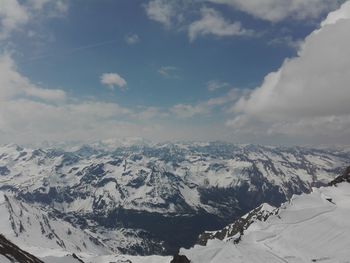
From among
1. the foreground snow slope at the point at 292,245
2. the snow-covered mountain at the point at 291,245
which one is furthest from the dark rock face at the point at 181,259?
the foreground snow slope at the point at 292,245

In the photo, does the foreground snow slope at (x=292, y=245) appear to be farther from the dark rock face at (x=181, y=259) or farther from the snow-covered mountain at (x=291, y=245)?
the dark rock face at (x=181, y=259)

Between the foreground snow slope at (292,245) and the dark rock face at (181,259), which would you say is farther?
the foreground snow slope at (292,245)

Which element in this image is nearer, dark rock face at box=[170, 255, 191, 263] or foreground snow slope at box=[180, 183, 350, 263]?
dark rock face at box=[170, 255, 191, 263]

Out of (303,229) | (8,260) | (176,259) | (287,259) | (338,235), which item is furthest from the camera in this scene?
(303,229)

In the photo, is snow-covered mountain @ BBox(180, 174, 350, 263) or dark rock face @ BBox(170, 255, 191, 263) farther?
snow-covered mountain @ BBox(180, 174, 350, 263)

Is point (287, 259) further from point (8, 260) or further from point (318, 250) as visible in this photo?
point (8, 260)

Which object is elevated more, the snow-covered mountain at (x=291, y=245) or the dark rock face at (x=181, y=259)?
the snow-covered mountain at (x=291, y=245)

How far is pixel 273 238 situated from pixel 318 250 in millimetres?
23841

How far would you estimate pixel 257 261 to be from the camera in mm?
147375

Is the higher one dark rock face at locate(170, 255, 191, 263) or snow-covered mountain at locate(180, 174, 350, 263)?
snow-covered mountain at locate(180, 174, 350, 263)

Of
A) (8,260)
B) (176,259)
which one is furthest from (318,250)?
(8,260)

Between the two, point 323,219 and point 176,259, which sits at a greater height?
point 323,219

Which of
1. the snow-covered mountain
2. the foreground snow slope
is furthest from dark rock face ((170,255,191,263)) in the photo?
the foreground snow slope

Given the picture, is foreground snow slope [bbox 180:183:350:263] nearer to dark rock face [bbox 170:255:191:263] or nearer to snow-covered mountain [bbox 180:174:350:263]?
snow-covered mountain [bbox 180:174:350:263]
